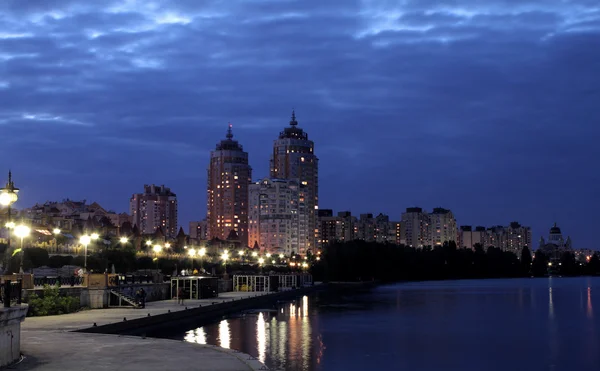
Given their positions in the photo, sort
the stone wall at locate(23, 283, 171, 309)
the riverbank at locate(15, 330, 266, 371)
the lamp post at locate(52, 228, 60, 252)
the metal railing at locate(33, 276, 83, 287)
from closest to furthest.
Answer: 1. the riverbank at locate(15, 330, 266, 371)
2. the stone wall at locate(23, 283, 171, 309)
3. the metal railing at locate(33, 276, 83, 287)
4. the lamp post at locate(52, 228, 60, 252)

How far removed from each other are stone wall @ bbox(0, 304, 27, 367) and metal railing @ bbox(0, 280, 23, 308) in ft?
1.06

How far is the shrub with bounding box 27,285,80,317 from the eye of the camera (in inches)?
1689

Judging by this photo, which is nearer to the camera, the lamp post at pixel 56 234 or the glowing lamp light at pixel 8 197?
the glowing lamp light at pixel 8 197

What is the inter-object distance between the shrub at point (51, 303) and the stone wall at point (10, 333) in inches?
815

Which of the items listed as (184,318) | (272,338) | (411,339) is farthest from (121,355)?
(411,339)

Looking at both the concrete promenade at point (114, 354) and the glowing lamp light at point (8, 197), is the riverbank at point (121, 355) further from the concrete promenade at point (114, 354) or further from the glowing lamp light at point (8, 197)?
the glowing lamp light at point (8, 197)

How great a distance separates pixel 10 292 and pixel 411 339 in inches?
1451

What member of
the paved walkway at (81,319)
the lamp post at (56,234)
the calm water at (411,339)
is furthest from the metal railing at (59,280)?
the lamp post at (56,234)

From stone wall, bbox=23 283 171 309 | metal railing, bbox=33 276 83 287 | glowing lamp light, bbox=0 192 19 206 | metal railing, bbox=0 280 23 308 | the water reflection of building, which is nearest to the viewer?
metal railing, bbox=0 280 23 308

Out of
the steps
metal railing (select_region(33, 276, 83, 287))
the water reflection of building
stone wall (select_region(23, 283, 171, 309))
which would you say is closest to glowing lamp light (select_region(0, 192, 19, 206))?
the water reflection of building

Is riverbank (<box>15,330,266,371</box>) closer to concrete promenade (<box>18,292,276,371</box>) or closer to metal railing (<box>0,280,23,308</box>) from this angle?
concrete promenade (<box>18,292,276,371</box>)

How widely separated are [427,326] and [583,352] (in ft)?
63.8

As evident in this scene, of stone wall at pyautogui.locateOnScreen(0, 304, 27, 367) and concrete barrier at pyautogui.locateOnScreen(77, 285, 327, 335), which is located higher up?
stone wall at pyautogui.locateOnScreen(0, 304, 27, 367)

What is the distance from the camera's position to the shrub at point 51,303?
4291 cm
